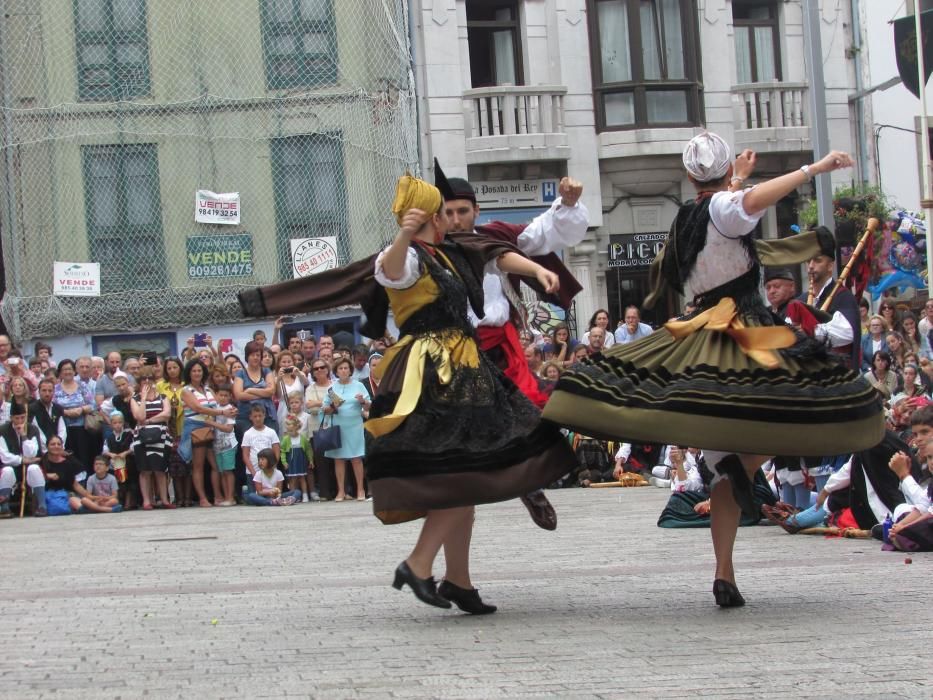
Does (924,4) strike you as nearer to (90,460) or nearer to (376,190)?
(376,190)

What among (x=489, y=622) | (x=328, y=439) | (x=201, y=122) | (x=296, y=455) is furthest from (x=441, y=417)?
(x=201, y=122)

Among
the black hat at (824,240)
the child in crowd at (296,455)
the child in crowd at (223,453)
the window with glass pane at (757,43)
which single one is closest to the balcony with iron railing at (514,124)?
the window with glass pane at (757,43)

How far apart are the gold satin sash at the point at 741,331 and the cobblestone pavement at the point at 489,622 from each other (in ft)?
3.40

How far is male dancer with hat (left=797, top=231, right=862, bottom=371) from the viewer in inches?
262

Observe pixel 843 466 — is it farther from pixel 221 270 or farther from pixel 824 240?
pixel 221 270

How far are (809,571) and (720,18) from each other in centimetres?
1825

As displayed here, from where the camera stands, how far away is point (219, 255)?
21.5m

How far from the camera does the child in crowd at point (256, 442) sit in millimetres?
15164

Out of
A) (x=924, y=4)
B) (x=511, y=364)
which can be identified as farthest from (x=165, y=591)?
(x=924, y=4)

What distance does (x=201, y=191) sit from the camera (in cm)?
2150

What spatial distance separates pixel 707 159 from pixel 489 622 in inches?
83.8

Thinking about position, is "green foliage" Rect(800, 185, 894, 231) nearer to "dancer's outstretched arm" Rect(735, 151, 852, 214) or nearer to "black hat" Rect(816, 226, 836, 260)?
"black hat" Rect(816, 226, 836, 260)

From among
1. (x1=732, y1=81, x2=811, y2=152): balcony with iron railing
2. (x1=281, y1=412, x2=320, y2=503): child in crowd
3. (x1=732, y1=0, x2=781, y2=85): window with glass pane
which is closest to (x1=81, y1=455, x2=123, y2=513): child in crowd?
(x1=281, y1=412, x2=320, y2=503): child in crowd

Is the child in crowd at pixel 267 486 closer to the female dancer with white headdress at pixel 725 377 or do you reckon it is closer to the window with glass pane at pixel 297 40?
the window with glass pane at pixel 297 40
